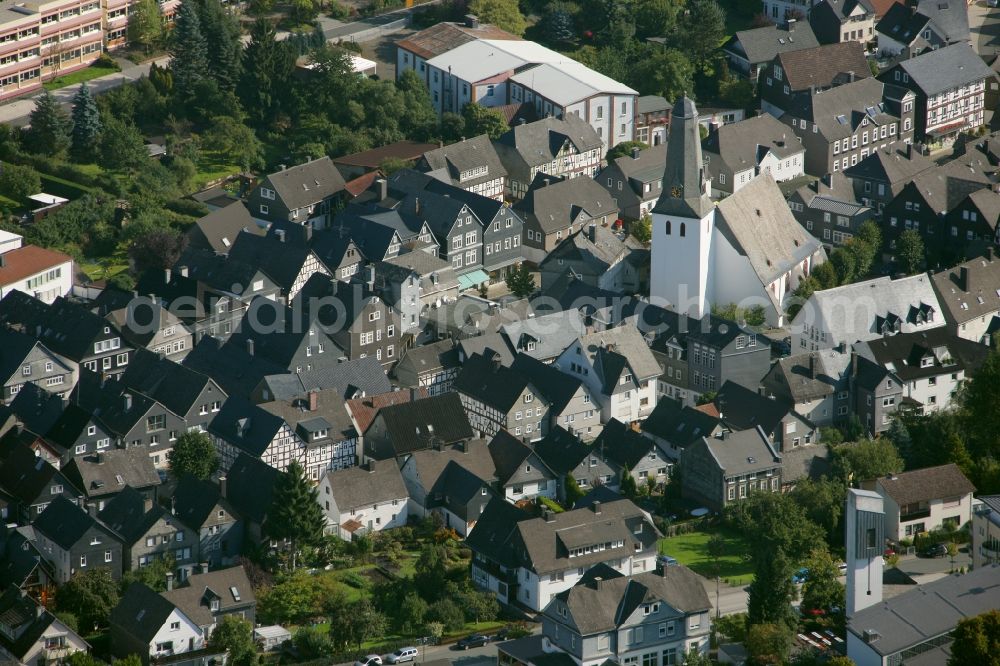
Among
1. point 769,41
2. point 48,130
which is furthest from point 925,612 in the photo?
point 769,41

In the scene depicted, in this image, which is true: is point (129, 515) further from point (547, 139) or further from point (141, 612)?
point (547, 139)

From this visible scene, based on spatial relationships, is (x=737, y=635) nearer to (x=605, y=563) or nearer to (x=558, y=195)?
(x=605, y=563)

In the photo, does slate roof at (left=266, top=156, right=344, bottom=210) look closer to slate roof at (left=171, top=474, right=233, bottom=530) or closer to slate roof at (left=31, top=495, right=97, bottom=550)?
slate roof at (left=171, top=474, right=233, bottom=530)

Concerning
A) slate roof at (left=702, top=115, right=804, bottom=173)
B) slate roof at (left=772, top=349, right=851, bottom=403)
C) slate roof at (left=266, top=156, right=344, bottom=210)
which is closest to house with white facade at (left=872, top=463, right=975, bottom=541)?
slate roof at (left=772, top=349, right=851, bottom=403)

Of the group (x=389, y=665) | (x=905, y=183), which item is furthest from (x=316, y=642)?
(x=905, y=183)

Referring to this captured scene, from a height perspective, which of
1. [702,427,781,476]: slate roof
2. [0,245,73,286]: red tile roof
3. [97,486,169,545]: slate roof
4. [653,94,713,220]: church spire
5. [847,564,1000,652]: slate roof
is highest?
[653,94,713,220]: church spire

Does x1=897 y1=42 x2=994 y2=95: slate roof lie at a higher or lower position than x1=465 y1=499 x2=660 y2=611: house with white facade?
lower
